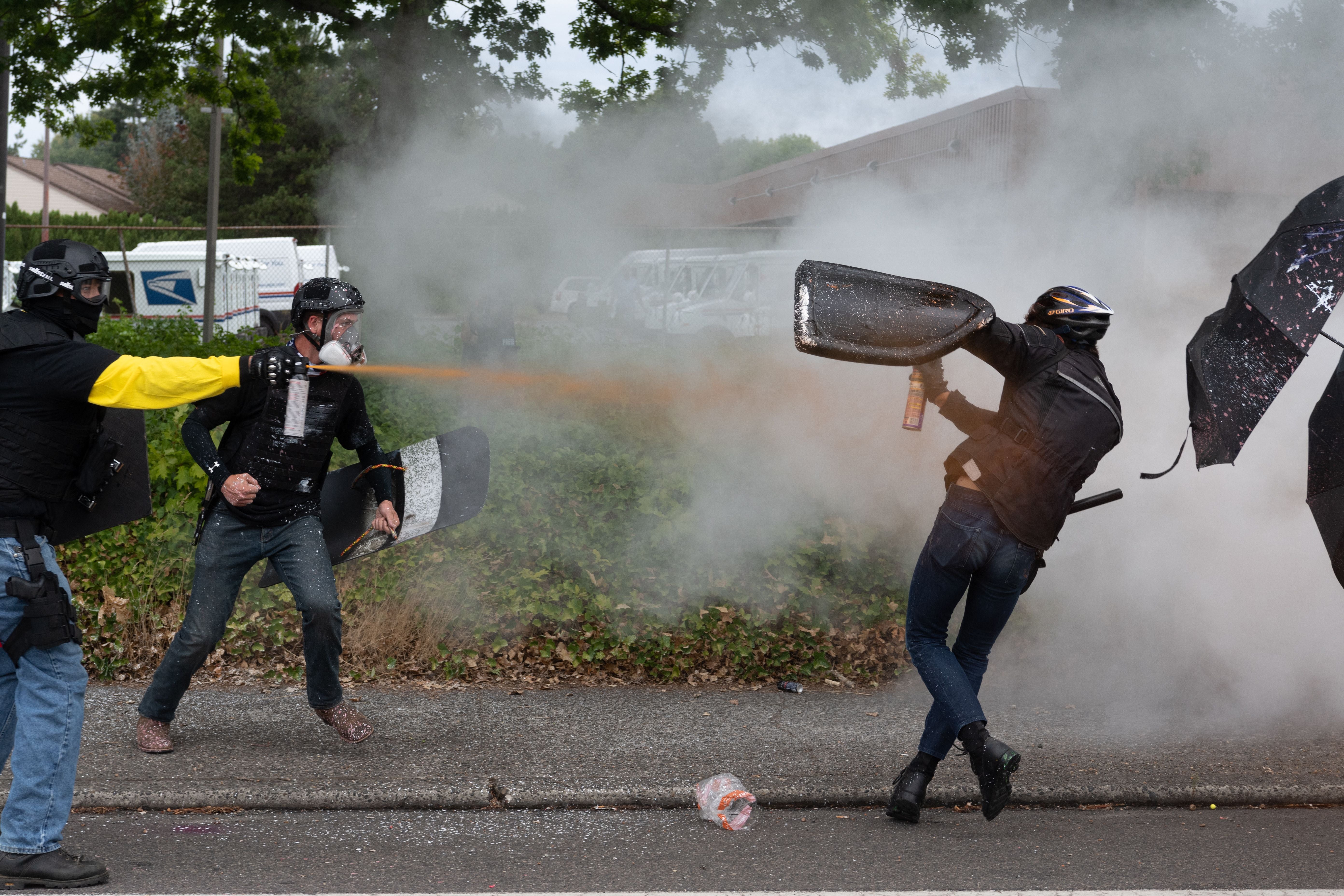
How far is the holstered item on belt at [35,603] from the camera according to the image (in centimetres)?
281

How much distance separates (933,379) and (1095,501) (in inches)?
25.4

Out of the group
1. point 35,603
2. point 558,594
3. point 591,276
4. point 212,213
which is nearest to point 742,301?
point 591,276

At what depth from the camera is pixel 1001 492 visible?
10.9 ft

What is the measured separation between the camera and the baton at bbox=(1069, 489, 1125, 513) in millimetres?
3482

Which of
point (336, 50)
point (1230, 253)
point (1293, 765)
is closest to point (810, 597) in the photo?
point (1293, 765)

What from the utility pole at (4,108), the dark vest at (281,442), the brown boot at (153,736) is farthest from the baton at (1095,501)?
the utility pole at (4,108)

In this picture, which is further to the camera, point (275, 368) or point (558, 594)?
point (558, 594)

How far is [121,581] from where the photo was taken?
500cm

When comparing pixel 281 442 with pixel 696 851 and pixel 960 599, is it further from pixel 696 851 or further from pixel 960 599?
pixel 960 599

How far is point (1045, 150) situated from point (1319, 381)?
6.36ft

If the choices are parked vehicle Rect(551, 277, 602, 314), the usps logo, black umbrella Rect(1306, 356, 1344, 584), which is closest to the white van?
the usps logo

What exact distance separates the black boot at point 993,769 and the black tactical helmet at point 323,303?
7.84ft

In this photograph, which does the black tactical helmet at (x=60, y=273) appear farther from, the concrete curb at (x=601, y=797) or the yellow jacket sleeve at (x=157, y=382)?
the concrete curb at (x=601, y=797)

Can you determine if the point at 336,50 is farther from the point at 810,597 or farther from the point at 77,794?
the point at 77,794
